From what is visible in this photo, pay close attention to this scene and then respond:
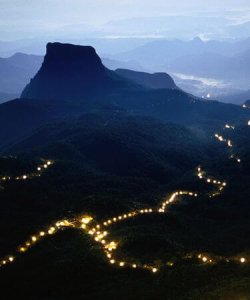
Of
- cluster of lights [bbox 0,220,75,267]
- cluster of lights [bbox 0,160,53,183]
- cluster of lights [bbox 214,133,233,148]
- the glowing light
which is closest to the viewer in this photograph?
the glowing light

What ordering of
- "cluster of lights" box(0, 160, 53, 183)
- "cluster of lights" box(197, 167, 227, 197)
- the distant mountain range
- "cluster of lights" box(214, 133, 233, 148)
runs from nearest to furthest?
"cluster of lights" box(0, 160, 53, 183)
"cluster of lights" box(197, 167, 227, 197)
"cluster of lights" box(214, 133, 233, 148)
the distant mountain range

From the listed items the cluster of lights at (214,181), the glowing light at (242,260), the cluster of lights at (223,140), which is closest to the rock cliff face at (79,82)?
the cluster of lights at (223,140)

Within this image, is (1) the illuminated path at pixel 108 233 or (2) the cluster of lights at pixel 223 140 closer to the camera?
(1) the illuminated path at pixel 108 233

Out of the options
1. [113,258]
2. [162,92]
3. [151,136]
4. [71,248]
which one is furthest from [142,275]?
[162,92]

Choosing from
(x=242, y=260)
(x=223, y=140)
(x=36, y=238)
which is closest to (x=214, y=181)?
(x=242, y=260)

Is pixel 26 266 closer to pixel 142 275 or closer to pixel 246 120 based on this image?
pixel 142 275

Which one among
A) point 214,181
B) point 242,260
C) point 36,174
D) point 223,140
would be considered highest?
point 36,174

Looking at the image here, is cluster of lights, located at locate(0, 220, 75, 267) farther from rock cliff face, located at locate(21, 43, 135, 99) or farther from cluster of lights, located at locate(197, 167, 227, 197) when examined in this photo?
rock cliff face, located at locate(21, 43, 135, 99)

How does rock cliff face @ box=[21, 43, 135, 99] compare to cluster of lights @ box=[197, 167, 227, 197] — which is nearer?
cluster of lights @ box=[197, 167, 227, 197]

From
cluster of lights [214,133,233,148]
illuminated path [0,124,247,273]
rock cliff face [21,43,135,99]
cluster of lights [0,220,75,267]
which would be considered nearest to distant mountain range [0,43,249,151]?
rock cliff face [21,43,135,99]

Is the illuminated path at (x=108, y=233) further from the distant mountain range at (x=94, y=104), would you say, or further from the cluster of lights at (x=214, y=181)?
the distant mountain range at (x=94, y=104)

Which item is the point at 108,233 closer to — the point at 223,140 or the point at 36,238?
the point at 36,238
